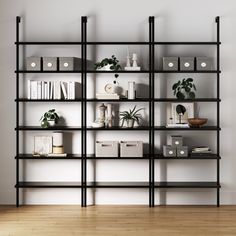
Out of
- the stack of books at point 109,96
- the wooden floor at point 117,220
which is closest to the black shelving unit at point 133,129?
the stack of books at point 109,96

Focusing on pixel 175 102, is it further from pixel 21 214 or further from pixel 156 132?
pixel 21 214

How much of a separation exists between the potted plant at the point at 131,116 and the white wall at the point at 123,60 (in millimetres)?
95

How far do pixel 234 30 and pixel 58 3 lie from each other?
76.9 inches

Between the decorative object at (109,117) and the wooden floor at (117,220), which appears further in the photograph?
the decorative object at (109,117)

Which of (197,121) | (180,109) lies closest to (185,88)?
(180,109)

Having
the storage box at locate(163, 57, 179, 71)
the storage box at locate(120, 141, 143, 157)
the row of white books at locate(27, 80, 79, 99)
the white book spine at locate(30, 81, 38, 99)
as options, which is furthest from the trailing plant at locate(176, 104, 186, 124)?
the white book spine at locate(30, 81, 38, 99)

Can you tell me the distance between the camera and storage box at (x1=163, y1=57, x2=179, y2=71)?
5.58 meters

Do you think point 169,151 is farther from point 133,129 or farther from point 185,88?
point 185,88

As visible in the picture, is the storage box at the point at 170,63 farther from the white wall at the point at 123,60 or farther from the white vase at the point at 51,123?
the white vase at the point at 51,123

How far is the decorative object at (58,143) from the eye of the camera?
18.6 feet

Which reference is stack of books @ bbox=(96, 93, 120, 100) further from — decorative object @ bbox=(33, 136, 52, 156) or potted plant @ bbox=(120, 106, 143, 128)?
decorative object @ bbox=(33, 136, 52, 156)

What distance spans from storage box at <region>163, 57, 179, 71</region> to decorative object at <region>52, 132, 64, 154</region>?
1.34 meters

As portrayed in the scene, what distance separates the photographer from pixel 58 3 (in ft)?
19.0

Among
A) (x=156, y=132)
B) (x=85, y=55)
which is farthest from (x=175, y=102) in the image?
(x=85, y=55)
